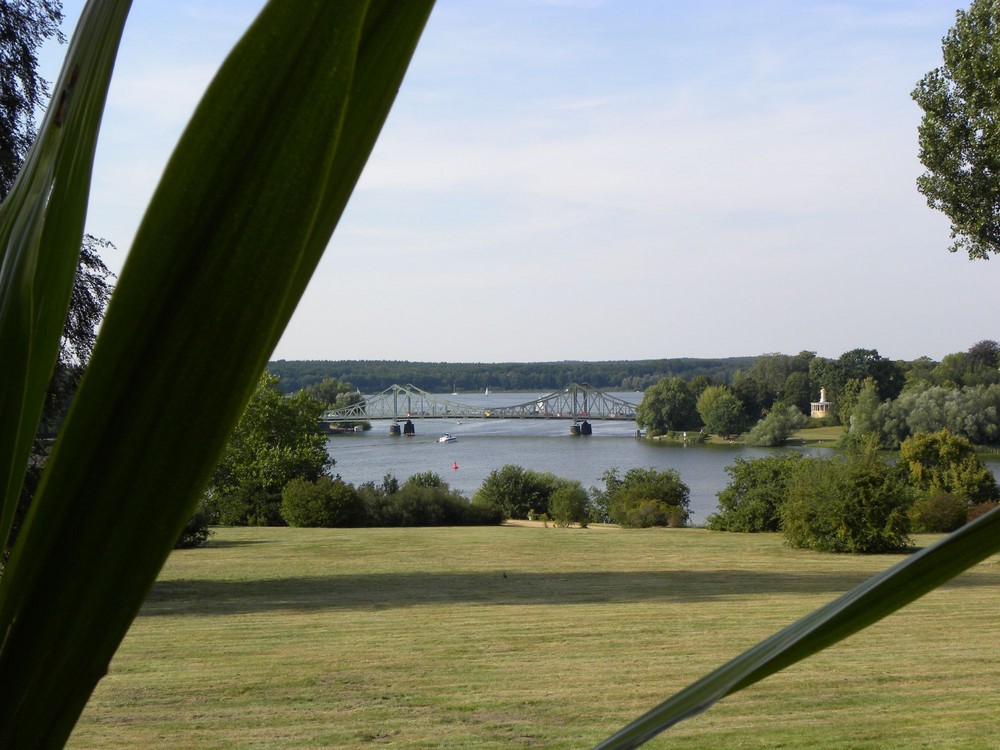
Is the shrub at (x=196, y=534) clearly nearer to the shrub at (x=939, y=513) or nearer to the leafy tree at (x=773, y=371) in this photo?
the shrub at (x=939, y=513)

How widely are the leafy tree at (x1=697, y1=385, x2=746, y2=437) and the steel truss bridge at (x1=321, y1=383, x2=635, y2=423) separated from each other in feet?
14.3

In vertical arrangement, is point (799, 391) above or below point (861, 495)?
above

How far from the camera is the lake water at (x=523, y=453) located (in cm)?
2089

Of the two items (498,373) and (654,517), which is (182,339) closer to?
(654,517)

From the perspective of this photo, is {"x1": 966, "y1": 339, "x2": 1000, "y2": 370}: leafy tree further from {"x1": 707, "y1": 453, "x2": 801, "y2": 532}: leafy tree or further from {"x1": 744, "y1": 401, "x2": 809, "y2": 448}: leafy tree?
{"x1": 707, "y1": 453, "x2": 801, "y2": 532}: leafy tree

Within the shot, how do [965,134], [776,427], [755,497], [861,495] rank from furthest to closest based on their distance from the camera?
[776,427] → [755,497] → [861,495] → [965,134]

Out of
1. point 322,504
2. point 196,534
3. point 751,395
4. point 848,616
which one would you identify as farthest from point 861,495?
point 751,395

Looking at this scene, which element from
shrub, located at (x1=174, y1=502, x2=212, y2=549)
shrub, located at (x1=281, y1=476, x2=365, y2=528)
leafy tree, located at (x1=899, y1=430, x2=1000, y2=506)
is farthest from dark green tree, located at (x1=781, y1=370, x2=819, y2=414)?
shrub, located at (x1=174, y1=502, x2=212, y2=549)

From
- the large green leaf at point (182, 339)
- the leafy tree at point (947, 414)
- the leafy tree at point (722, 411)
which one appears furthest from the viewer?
the leafy tree at point (722, 411)

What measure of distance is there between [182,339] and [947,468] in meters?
17.4

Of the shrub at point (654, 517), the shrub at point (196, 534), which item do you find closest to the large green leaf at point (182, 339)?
the shrub at point (196, 534)

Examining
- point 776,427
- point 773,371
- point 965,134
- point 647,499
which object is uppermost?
point 965,134

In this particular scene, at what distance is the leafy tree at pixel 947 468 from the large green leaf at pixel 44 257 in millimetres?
16322

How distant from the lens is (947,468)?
15836mm
